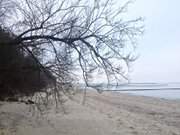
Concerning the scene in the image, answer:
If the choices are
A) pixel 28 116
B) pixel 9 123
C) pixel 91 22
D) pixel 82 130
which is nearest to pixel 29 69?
pixel 91 22

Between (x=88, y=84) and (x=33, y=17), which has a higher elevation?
(x=33, y=17)

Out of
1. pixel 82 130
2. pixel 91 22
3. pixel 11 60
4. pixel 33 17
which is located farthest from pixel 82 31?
pixel 82 130

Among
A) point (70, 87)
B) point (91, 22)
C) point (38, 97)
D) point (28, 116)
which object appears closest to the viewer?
point (91, 22)

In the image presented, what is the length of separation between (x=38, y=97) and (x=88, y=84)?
94.2 inches

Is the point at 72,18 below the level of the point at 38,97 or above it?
above

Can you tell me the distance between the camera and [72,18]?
13156 mm

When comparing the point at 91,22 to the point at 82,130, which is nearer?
the point at 91,22

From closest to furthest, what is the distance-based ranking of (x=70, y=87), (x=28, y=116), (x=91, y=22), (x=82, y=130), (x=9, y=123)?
(x=91, y=22) → (x=70, y=87) → (x=82, y=130) → (x=9, y=123) → (x=28, y=116)

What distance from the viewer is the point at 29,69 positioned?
1350 cm

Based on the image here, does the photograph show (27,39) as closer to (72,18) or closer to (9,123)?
(72,18)

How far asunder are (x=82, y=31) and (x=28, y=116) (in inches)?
386

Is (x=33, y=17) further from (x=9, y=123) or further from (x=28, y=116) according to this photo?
(x=28, y=116)

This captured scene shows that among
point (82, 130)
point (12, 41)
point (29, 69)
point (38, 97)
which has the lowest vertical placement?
point (82, 130)

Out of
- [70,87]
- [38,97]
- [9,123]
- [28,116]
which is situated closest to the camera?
[70,87]
